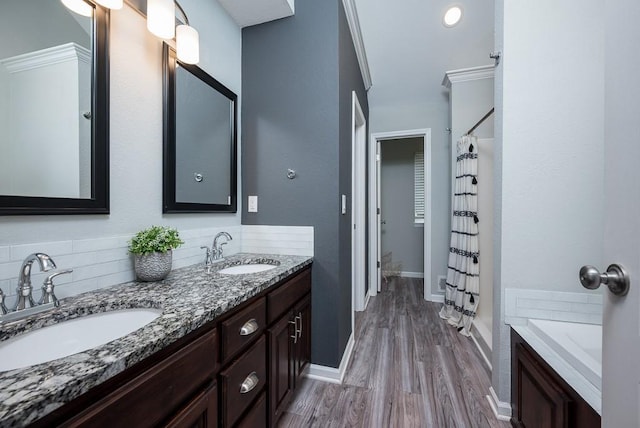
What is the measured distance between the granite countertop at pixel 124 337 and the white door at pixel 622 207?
0.98 meters

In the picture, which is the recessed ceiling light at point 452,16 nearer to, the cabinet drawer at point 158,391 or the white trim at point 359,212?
the white trim at point 359,212

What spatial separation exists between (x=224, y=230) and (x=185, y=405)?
3.57 ft

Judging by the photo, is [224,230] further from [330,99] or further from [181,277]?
[330,99]

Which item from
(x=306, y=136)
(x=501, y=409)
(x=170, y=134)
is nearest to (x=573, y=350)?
(x=501, y=409)

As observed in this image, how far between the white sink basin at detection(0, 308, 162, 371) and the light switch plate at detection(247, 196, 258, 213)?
3.38ft

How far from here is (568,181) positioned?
1325mm

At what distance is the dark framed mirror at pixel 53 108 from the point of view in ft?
2.50

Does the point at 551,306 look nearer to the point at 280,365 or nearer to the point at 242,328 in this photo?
the point at 280,365

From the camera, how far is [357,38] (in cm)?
228

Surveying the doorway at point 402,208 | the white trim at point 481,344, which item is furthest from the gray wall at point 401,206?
the white trim at point 481,344

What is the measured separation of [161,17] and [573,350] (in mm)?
2215

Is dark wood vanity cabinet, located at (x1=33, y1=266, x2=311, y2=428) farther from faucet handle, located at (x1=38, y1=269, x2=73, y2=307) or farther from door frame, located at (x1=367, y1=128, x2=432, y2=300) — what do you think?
door frame, located at (x1=367, y1=128, x2=432, y2=300)

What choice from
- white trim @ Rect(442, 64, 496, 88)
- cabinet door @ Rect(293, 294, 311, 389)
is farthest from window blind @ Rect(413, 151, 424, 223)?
cabinet door @ Rect(293, 294, 311, 389)

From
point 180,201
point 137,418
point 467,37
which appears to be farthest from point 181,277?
point 467,37
